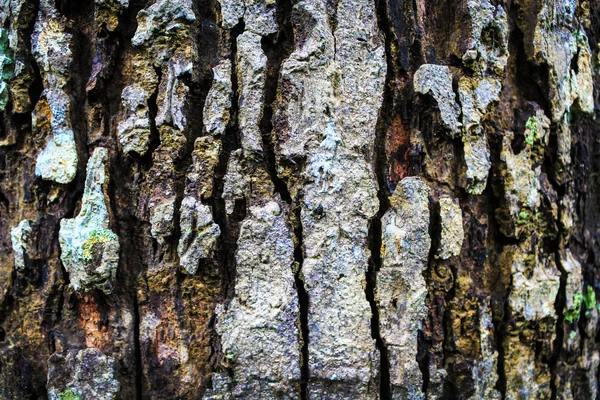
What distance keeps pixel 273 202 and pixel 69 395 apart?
21.0 inches

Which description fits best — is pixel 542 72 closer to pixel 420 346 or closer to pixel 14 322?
pixel 420 346

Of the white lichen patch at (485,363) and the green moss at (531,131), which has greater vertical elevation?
the green moss at (531,131)

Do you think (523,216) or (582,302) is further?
(582,302)

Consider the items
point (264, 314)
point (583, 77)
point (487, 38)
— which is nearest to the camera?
point (264, 314)

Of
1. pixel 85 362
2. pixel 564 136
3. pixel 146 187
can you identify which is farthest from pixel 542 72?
pixel 85 362

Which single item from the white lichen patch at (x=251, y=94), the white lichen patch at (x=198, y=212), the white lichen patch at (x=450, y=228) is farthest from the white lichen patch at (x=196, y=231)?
the white lichen patch at (x=450, y=228)

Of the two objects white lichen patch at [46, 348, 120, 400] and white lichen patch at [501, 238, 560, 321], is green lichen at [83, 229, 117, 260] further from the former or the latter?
white lichen patch at [501, 238, 560, 321]

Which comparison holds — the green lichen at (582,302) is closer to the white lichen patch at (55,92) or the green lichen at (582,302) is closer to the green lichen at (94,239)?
the green lichen at (94,239)

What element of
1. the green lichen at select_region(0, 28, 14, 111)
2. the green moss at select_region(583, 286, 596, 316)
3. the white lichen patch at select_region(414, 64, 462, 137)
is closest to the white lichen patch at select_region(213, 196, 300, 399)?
the white lichen patch at select_region(414, 64, 462, 137)

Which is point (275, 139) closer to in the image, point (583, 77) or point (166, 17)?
point (166, 17)

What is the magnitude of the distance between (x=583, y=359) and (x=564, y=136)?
510 millimetres

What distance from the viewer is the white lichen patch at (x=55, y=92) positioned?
93 centimetres

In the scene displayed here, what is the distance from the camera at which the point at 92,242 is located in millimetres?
892

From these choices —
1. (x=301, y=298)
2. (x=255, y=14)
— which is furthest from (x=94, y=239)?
(x=255, y=14)
